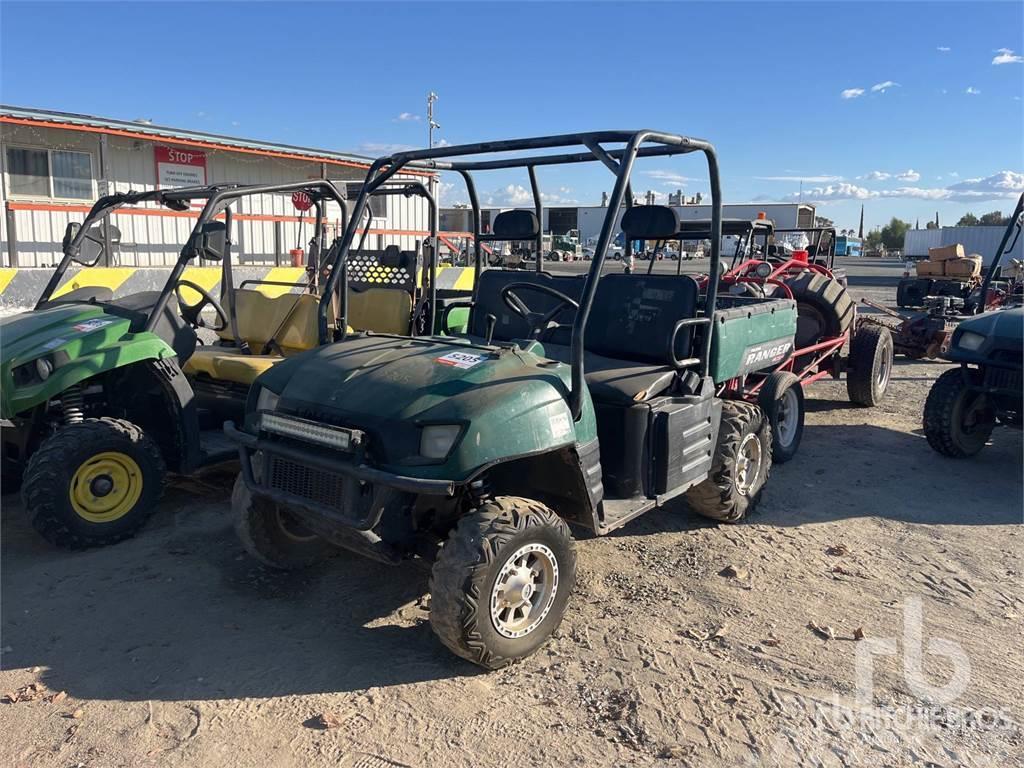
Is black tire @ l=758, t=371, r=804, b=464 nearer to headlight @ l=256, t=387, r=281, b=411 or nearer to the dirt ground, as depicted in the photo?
the dirt ground

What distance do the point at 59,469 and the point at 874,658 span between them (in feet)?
13.8

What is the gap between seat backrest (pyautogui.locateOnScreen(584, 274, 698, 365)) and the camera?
473cm

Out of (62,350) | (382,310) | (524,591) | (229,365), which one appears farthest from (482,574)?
(382,310)

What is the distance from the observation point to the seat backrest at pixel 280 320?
601cm

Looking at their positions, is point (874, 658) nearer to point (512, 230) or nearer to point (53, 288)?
point (512, 230)

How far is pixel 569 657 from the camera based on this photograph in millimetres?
3504

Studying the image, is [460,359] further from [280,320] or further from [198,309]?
[198,309]

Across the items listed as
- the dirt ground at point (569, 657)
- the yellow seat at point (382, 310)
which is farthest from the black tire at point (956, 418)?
the yellow seat at point (382, 310)

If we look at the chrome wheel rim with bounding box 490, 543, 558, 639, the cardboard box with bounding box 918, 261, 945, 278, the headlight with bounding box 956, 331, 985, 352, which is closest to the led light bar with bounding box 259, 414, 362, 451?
the chrome wheel rim with bounding box 490, 543, 558, 639

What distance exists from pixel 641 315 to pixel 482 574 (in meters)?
2.28

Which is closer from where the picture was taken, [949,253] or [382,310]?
[382,310]

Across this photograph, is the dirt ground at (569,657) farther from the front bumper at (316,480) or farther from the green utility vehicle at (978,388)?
the green utility vehicle at (978,388)

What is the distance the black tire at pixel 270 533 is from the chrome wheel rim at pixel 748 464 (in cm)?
267

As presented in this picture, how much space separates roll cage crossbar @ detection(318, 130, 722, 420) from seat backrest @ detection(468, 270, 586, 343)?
12.5 inches
